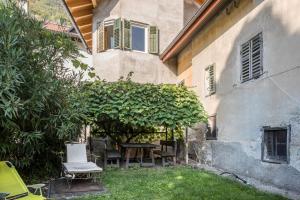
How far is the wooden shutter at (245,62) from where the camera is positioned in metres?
9.48

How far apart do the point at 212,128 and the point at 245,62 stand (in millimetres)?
3500

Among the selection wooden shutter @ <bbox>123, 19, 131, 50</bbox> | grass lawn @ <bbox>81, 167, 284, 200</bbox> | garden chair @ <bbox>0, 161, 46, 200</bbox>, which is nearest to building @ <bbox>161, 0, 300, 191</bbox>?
grass lawn @ <bbox>81, 167, 284, 200</bbox>

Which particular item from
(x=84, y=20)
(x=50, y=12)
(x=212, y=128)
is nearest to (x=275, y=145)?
(x=212, y=128)

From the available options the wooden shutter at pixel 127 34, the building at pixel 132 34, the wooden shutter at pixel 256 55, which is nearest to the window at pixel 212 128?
the wooden shutter at pixel 256 55

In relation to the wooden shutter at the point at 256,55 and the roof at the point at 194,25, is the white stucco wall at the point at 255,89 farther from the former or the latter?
the roof at the point at 194,25

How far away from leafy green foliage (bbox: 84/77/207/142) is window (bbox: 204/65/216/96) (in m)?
0.95

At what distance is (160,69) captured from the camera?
54.0 ft

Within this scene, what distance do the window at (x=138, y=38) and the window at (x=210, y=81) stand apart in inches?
168

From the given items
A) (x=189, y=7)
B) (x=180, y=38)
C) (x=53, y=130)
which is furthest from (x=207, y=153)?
(x=189, y=7)

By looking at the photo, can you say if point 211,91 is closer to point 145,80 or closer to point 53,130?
point 145,80

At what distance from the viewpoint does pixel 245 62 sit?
966 cm

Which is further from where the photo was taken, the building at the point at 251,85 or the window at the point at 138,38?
the window at the point at 138,38

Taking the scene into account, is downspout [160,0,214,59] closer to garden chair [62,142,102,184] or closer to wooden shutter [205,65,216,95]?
wooden shutter [205,65,216,95]

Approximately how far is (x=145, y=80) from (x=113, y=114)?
17.7 ft
